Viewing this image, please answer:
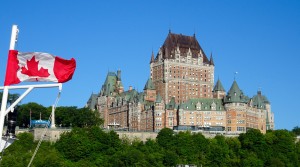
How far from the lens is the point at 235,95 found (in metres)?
172

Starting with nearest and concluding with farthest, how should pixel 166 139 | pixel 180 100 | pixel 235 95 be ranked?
pixel 166 139, pixel 235 95, pixel 180 100

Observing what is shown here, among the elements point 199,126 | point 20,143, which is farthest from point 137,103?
point 20,143

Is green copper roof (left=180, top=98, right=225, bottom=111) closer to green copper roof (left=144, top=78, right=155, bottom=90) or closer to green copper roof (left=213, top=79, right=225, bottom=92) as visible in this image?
green copper roof (left=213, top=79, right=225, bottom=92)

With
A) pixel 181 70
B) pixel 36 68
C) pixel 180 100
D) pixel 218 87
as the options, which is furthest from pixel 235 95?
pixel 36 68

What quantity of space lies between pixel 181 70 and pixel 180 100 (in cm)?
1066

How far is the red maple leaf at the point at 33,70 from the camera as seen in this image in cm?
2080

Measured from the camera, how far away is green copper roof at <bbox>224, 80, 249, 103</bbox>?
563 ft

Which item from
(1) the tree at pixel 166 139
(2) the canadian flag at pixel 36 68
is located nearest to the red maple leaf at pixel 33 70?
(2) the canadian flag at pixel 36 68

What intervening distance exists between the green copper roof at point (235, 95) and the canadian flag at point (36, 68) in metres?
152

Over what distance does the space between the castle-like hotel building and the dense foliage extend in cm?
2061

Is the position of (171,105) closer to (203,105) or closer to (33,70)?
(203,105)

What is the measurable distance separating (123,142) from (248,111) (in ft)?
160

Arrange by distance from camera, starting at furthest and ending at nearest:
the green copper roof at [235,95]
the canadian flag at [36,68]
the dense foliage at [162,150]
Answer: the green copper roof at [235,95] < the dense foliage at [162,150] < the canadian flag at [36,68]

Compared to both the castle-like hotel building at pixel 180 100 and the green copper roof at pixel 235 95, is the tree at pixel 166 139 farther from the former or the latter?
the green copper roof at pixel 235 95
